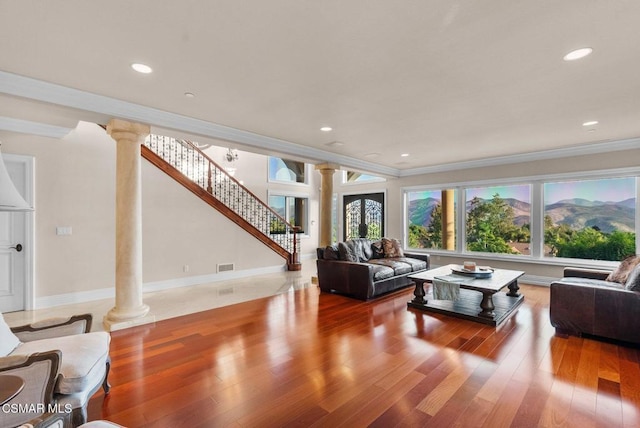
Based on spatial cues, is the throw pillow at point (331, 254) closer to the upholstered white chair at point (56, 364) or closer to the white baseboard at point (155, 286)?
the white baseboard at point (155, 286)

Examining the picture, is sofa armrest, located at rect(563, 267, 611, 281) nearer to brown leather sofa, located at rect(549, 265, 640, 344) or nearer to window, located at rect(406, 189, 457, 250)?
brown leather sofa, located at rect(549, 265, 640, 344)

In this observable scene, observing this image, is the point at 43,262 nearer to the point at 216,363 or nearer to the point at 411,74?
the point at 216,363

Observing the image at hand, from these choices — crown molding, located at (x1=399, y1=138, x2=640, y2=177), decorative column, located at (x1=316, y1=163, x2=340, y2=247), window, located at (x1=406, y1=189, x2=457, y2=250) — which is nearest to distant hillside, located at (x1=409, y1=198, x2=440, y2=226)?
window, located at (x1=406, y1=189, x2=457, y2=250)

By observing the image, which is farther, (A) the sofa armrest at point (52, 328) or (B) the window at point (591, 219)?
(B) the window at point (591, 219)

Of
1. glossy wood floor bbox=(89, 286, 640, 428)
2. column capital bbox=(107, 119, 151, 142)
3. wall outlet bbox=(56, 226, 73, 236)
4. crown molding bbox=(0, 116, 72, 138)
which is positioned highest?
crown molding bbox=(0, 116, 72, 138)

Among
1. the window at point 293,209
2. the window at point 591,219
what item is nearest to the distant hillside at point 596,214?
the window at point 591,219

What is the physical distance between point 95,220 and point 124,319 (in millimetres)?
2196

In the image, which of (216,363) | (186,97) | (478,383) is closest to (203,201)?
(186,97)

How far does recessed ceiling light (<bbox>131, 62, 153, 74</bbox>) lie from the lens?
8.57 feet

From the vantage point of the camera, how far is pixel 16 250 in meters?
4.25

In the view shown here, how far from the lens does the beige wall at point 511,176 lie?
5.29 m

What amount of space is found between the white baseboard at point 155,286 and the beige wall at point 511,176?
3.50 meters

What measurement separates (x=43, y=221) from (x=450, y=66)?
580 centimetres

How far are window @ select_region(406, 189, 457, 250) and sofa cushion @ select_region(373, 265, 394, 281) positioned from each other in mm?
2959
